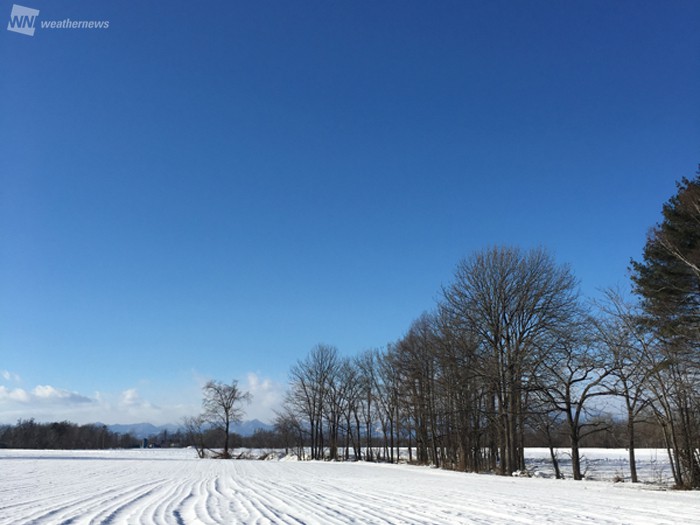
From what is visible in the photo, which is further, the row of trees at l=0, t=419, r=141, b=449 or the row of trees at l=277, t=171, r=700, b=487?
the row of trees at l=0, t=419, r=141, b=449

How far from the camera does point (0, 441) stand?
112750mm

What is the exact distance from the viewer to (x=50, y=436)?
4628 inches

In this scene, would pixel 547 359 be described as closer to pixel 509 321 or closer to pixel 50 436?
pixel 509 321

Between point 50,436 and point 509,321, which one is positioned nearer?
point 509,321

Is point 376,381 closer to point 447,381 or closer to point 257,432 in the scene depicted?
point 447,381

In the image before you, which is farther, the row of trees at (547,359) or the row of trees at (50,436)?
the row of trees at (50,436)

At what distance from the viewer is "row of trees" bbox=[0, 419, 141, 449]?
113875 mm

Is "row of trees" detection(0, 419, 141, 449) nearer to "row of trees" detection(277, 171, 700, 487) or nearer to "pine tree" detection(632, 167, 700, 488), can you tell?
"row of trees" detection(277, 171, 700, 487)

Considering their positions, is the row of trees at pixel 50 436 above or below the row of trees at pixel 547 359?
below

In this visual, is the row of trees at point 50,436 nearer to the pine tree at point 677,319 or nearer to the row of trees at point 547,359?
the row of trees at point 547,359

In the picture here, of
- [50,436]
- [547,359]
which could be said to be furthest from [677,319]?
[50,436]

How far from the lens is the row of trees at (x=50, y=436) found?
113875 mm

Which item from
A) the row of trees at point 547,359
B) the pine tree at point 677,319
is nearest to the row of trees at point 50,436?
the row of trees at point 547,359

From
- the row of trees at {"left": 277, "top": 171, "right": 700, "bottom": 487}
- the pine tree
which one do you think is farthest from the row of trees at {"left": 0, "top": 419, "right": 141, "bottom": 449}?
the pine tree
